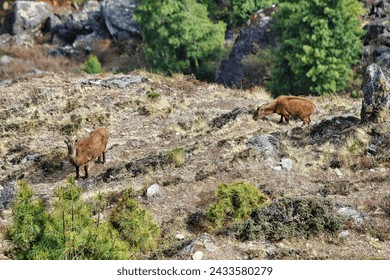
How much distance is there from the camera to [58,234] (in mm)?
7484

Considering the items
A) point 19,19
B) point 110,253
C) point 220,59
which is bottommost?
point 19,19

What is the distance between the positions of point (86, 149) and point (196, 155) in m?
3.32

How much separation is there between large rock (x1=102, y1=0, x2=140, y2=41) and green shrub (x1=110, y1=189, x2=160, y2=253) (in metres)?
42.3

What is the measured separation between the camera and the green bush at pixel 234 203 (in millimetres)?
12320

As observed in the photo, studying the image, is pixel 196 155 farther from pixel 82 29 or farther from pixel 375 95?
pixel 82 29

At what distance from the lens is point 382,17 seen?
38281 millimetres

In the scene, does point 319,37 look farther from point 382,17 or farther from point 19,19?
point 19,19

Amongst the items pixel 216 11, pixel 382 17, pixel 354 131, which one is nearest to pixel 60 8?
pixel 216 11

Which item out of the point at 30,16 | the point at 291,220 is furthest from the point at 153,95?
the point at 30,16

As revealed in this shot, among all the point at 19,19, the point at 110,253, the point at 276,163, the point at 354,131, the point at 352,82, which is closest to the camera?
the point at 110,253

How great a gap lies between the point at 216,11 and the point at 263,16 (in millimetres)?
10803

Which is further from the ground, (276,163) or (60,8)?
(276,163)

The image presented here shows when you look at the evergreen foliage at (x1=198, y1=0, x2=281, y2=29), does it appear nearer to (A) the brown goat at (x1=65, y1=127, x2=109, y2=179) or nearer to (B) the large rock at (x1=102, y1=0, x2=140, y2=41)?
(B) the large rock at (x1=102, y1=0, x2=140, y2=41)

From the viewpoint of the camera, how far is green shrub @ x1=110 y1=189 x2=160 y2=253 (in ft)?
34.3
